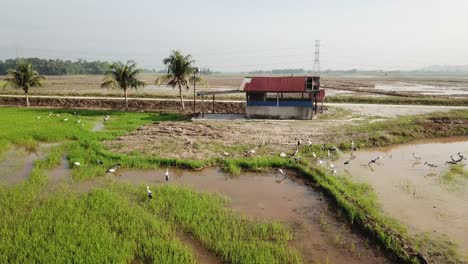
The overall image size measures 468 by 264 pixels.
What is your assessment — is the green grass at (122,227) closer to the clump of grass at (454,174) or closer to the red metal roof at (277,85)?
the clump of grass at (454,174)

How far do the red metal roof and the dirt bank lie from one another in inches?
211

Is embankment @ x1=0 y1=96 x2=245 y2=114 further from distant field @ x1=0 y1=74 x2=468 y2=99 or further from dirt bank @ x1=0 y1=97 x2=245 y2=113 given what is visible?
distant field @ x1=0 y1=74 x2=468 y2=99

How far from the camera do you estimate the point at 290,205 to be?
1074cm

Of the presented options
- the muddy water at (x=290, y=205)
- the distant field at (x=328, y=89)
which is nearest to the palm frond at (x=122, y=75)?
the distant field at (x=328, y=89)

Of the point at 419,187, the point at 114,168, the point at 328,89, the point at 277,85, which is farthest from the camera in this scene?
the point at 328,89

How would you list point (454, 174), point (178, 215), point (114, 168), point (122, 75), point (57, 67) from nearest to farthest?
point (178, 215)
point (454, 174)
point (114, 168)
point (122, 75)
point (57, 67)

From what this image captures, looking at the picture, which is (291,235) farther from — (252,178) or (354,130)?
(354,130)

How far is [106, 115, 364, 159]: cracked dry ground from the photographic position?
54.7 ft

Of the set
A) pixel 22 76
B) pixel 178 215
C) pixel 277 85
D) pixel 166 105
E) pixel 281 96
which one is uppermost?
pixel 22 76

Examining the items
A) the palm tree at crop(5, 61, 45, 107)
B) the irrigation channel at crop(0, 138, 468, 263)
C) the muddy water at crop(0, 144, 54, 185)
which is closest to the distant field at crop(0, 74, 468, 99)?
the palm tree at crop(5, 61, 45, 107)

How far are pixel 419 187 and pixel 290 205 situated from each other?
4.78m

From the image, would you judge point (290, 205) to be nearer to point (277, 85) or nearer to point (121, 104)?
point (277, 85)


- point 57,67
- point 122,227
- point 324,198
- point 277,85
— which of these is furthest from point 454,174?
point 57,67

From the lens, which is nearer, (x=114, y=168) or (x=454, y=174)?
(x=454, y=174)
